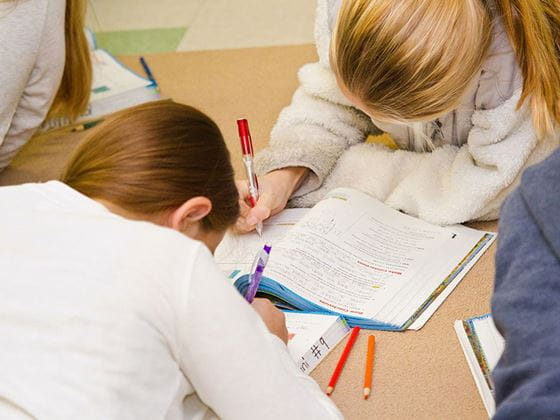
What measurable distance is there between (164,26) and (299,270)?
4.76ft

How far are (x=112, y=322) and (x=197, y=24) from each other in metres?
1.73

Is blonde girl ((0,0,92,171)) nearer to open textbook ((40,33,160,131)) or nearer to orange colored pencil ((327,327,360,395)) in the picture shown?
open textbook ((40,33,160,131))

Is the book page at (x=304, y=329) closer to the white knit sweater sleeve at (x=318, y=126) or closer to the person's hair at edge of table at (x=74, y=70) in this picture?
the white knit sweater sleeve at (x=318, y=126)

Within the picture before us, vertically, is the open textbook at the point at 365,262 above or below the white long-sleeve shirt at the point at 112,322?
below

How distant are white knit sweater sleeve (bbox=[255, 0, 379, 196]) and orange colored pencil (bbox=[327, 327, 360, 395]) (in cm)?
33

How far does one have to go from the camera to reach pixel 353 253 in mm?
1094

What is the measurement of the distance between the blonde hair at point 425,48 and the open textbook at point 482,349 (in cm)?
27

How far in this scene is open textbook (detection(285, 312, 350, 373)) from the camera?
96 centimetres

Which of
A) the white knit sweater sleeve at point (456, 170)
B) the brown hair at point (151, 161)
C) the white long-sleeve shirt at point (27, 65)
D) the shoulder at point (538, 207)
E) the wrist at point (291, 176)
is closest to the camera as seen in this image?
the shoulder at point (538, 207)

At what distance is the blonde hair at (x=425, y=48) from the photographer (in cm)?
93

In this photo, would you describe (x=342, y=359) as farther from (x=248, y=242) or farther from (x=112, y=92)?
(x=112, y=92)

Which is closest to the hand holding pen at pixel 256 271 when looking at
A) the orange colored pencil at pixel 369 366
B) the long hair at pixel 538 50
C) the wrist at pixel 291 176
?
the orange colored pencil at pixel 369 366

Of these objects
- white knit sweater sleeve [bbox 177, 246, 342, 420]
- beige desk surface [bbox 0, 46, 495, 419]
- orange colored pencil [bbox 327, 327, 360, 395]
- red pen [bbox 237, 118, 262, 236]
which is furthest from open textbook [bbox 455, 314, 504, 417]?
red pen [bbox 237, 118, 262, 236]

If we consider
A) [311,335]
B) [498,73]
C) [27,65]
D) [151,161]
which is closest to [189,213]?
[151,161]
